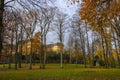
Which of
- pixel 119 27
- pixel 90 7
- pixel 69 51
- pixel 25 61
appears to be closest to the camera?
pixel 90 7

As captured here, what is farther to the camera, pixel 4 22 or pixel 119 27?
pixel 119 27

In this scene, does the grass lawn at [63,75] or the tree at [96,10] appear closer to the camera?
the tree at [96,10]

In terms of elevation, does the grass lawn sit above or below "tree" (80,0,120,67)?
below

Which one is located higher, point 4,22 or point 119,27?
point 119,27

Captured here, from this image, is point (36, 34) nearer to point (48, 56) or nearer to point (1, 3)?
point (48, 56)

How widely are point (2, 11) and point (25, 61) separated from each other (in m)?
80.6

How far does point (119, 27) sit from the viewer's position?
4706 cm

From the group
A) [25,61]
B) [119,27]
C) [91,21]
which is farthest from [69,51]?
[91,21]

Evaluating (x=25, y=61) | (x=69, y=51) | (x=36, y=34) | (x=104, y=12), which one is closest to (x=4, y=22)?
(x=104, y=12)

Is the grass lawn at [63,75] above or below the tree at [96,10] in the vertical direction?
below

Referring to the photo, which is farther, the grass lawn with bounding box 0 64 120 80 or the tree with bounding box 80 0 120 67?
the grass lawn with bounding box 0 64 120 80

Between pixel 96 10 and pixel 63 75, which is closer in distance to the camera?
pixel 96 10

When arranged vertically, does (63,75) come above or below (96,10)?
below

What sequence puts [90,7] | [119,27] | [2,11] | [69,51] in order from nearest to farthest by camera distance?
1. [2,11]
2. [90,7]
3. [119,27]
4. [69,51]
